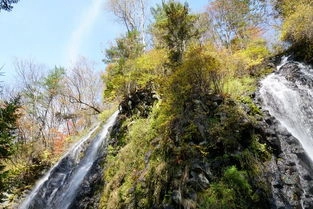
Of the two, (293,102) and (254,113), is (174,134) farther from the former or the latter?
(293,102)

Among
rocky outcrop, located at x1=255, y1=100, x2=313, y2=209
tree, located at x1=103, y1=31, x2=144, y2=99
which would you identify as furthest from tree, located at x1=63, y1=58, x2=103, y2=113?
rocky outcrop, located at x1=255, y1=100, x2=313, y2=209

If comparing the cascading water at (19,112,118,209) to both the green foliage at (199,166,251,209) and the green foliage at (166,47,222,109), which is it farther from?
the green foliage at (199,166,251,209)

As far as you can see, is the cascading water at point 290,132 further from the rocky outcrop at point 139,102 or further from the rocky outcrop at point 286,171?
the rocky outcrop at point 139,102

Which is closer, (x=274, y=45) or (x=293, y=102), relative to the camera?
(x=293, y=102)

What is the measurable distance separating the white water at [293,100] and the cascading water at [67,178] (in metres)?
6.14

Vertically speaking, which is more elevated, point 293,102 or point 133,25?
point 133,25

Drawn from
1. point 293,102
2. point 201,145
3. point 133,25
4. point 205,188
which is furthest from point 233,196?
point 133,25

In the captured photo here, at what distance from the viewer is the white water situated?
346 inches

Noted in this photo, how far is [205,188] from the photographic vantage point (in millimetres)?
6414

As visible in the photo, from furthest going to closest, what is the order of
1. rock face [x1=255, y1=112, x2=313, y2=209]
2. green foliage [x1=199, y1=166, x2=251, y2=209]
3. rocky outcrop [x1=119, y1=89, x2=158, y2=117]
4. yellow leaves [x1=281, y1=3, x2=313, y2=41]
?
yellow leaves [x1=281, y1=3, x2=313, y2=41]
rocky outcrop [x1=119, y1=89, x2=158, y2=117]
rock face [x1=255, y1=112, x2=313, y2=209]
green foliage [x1=199, y1=166, x2=251, y2=209]

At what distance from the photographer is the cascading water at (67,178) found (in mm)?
10344

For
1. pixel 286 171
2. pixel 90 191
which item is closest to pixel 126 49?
pixel 90 191

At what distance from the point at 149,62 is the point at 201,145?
6.00 meters

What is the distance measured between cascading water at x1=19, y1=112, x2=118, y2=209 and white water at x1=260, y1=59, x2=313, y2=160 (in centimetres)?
614
